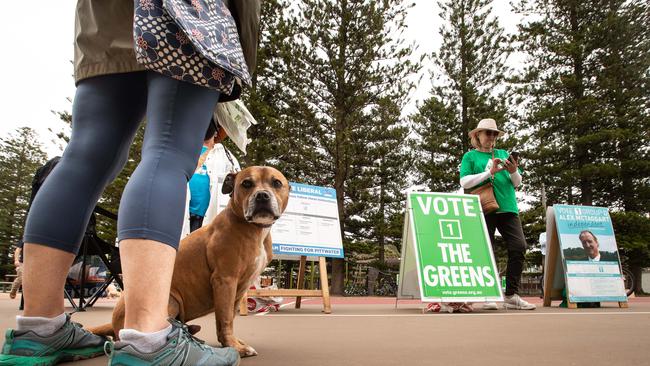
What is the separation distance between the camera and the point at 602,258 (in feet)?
19.7

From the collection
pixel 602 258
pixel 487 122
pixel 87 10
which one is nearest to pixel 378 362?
pixel 87 10

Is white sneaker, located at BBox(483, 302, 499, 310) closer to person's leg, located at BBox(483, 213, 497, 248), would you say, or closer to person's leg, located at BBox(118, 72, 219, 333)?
person's leg, located at BBox(483, 213, 497, 248)

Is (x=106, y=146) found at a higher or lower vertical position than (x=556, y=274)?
higher

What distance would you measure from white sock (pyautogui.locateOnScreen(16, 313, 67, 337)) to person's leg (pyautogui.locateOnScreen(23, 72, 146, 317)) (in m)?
0.02

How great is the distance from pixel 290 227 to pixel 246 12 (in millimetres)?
3960

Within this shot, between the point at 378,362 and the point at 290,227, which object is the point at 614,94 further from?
the point at 378,362

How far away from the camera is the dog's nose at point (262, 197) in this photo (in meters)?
2.06

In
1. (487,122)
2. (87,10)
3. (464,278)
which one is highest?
(487,122)

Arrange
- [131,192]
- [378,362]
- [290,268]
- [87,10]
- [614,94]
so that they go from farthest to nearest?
1. [290,268]
2. [614,94]
3. [378,362]
4. [87,10]
5. [131,192]

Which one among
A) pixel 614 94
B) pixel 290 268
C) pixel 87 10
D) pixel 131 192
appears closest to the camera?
pixel 131 192

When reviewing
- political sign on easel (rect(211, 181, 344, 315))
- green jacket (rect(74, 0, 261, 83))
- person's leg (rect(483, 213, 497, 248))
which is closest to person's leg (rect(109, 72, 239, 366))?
green jacket (rect(74, 0, 261, 83))

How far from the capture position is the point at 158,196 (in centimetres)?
128

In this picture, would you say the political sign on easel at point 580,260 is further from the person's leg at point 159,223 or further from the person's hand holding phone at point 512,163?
the person's leg at point 159,223

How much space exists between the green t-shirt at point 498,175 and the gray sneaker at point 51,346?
175 inches
